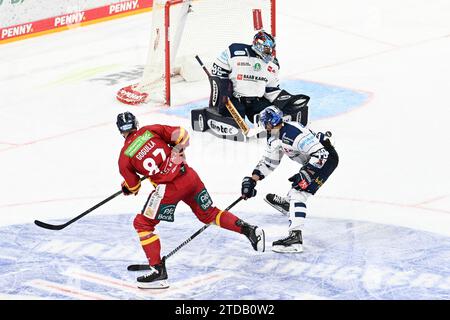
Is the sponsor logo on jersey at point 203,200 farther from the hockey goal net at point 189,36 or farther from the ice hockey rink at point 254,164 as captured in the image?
the hockey goal net at point 189,36

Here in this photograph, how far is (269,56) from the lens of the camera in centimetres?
1205

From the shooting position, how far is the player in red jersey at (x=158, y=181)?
28.8ft

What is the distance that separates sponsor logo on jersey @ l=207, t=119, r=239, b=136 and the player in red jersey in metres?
3.19

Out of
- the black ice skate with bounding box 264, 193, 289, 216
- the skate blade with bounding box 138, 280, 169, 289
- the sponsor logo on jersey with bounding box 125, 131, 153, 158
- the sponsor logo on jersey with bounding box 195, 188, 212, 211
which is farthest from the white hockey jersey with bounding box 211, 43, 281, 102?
the skate blade with bounding box 138, 280, 169, 289

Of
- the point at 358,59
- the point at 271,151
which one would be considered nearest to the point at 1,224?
the point at 271,151

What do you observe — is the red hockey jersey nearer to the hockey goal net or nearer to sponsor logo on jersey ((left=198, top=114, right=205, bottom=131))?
sponsor logo on jersey ((left=198, top=114, right=205, bottom=131))

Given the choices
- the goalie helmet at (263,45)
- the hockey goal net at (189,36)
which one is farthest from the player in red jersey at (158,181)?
the hockey goal net at (189,36)

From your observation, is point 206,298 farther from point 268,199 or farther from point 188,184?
point 268,199

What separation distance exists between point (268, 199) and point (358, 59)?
495cm

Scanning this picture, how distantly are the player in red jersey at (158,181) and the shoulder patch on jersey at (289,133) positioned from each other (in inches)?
29.5

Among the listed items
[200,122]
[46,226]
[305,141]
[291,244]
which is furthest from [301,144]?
[200,122]

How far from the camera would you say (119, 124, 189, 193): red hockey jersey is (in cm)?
880

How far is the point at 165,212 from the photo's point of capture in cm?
886

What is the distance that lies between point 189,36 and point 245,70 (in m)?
1.97
